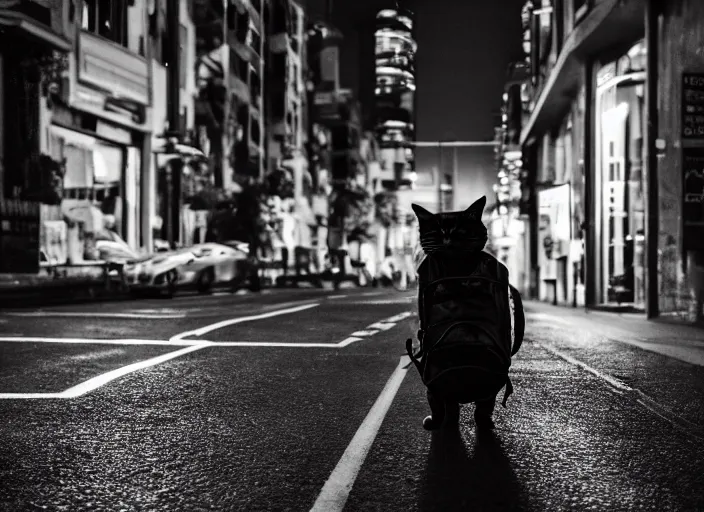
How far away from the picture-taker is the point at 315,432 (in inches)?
204

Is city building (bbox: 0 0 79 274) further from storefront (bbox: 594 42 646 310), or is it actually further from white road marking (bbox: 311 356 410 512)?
white road marking (bbox: 311 356 410 512)

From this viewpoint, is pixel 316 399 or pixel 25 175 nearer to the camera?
pixel 316 399

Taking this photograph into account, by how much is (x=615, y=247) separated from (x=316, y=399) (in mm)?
17396

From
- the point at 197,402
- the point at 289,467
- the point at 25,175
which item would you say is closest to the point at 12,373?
the point at 197,402

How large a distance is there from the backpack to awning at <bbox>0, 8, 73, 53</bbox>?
2041 centimetres

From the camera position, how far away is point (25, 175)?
23.8 meters

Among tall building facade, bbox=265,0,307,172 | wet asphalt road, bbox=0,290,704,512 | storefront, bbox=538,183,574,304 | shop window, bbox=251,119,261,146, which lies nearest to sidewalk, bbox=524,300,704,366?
wet asphalt road, bbox=0,290,704,512

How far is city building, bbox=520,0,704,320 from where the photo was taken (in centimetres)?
1578

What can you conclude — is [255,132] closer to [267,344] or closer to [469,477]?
[267,344]

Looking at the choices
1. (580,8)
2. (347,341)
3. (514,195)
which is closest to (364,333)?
(347,341)

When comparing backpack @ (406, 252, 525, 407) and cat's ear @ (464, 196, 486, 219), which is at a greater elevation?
cat's ear @ (464, 196, 486, 219)

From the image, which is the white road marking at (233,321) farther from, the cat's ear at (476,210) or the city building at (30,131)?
the city building at (30,131)

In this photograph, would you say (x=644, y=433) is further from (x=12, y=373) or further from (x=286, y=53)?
(x=286, y=53)

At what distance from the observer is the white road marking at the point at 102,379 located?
6.39m
